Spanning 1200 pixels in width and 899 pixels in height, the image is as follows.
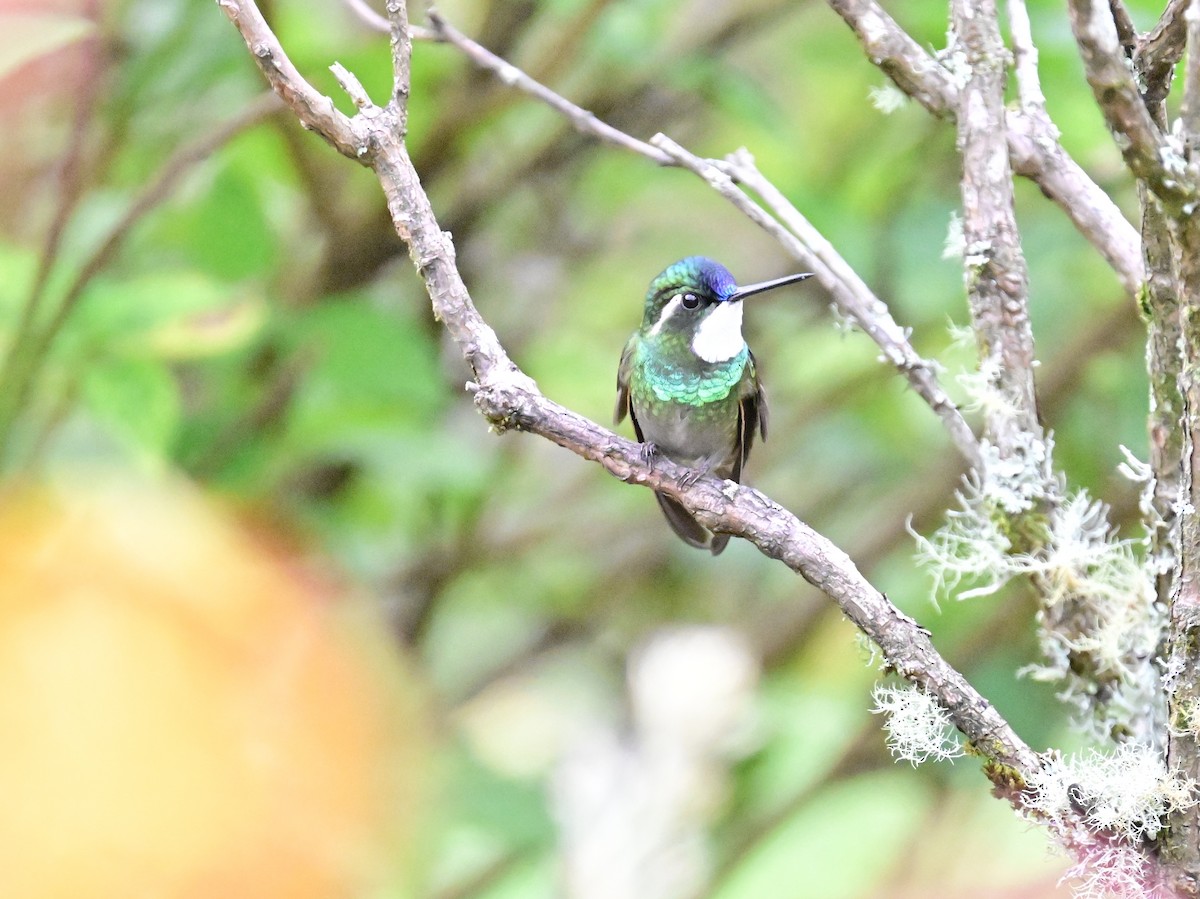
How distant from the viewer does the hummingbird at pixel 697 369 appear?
5.68ft

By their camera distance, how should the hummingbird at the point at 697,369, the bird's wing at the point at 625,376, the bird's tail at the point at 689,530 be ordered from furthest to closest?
1. the bird's wing at the point at 625,376
2. the hummingbird at the point at 697,369
3. the bird's tail at the point at 689,530

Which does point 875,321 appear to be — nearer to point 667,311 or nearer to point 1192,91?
point 1192,91

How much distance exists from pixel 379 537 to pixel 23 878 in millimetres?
1310

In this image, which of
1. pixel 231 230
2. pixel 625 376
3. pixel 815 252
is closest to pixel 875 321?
pixel 815 252

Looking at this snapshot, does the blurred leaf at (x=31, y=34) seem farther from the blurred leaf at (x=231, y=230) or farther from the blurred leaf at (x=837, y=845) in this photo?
the blurred leaf at (x=837, y=845)

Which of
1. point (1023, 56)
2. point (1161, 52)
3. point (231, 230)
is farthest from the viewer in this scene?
point (231, 230)

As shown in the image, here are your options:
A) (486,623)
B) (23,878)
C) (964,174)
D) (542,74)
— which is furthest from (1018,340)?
(486,623)

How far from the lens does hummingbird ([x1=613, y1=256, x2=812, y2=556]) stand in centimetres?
173

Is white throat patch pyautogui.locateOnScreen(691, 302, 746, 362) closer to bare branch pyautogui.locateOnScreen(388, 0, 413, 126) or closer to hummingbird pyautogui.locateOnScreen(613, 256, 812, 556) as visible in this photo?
hummingbird pyautogui.locateOnScreen(613, 256, 812, 556)

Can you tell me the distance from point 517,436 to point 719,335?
0.67 meters

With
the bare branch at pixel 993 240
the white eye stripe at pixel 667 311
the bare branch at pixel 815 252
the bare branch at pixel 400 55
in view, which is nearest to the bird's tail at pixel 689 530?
the white eye stripe at pixel 667 311

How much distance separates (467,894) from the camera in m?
2.00

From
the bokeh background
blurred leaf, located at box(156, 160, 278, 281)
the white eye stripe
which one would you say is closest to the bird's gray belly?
the white eye stripe

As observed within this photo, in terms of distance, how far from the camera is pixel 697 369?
175 cm
